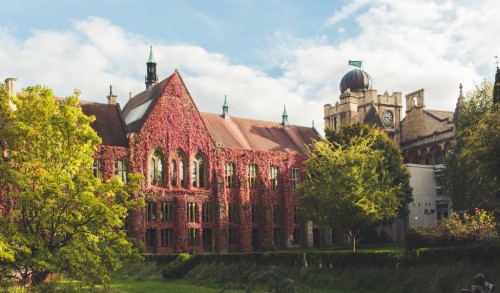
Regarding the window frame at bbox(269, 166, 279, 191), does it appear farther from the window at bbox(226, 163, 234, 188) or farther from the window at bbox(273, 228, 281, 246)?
the window at bbox(226, 163, 234, 188)

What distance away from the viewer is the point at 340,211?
4631 cm

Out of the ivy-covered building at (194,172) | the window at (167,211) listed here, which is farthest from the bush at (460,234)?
the window at (167,211)

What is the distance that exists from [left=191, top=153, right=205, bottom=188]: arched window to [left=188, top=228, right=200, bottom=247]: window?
4482 mm

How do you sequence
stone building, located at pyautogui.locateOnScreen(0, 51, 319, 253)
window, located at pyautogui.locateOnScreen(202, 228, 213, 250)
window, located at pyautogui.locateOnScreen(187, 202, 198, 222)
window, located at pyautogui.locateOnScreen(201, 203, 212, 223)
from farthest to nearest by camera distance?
window, located at pyautogui.locateOnScreen(201, 203, 212, 223)
window, located at pyautogui.locateOnScreen(202, 228, 213, 250)
window, located at pyautogui.locateOnScreen(187, 202, 198, 222)
stone building, located at pyautogui.locateOnScreen(0, 51, 319, 253)

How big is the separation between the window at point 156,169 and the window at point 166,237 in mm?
4475

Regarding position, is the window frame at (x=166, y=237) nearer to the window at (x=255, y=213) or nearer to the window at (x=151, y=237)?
the window at (x=151, y=237)

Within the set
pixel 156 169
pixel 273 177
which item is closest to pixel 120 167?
pixel 156 169

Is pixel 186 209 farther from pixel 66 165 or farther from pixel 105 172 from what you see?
pixel 66 165

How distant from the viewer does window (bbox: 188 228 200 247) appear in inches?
2319

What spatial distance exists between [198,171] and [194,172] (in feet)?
1.74

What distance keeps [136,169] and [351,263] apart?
30.8 meters

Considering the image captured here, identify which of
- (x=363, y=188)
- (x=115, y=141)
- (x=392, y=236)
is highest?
(x=115, y=141)


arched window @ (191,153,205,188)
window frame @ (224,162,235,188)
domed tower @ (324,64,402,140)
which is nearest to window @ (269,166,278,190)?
window frame @ (224,162,235,188)

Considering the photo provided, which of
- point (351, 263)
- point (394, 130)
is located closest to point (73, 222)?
point (351, 263)
